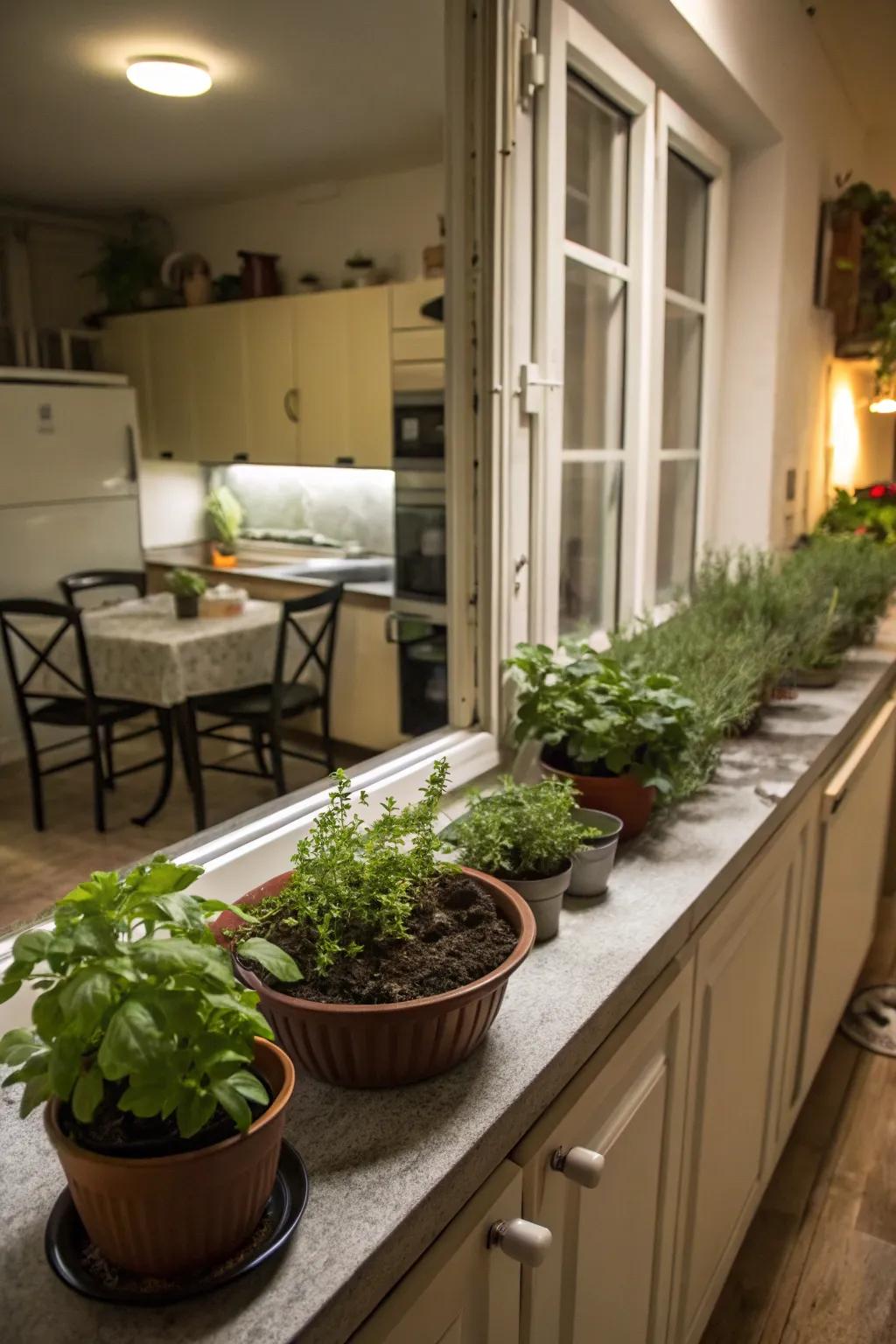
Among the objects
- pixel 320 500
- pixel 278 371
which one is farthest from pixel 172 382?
pixel 320 500

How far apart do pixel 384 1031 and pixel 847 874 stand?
5.40 feet

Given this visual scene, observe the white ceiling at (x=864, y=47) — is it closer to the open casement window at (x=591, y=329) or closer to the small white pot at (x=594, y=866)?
the open casement window at (x=591, y=329)

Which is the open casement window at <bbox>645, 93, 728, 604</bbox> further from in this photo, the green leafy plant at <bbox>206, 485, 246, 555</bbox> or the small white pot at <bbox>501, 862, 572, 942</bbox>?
the green leafy plant at <bbox>206, 485, 246, 555</bbox>

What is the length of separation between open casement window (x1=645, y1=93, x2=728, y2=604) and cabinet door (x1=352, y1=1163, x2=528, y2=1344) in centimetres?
170

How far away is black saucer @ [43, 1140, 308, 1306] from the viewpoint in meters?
0.63

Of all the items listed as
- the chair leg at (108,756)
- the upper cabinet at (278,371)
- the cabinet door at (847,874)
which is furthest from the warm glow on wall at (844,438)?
the chair leg at (108,756)

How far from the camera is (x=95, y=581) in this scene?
4.25m

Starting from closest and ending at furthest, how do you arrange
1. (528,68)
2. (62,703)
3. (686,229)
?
(528,68), (686,229), (62,703)

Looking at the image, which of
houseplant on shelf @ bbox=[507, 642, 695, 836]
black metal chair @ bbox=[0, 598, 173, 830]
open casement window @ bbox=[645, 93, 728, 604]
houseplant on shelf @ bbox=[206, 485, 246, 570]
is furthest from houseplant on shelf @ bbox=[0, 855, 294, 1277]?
houseplant on shelf @ bbox=[206, 485, 246, 570]

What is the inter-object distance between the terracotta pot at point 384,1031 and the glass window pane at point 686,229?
2.05m

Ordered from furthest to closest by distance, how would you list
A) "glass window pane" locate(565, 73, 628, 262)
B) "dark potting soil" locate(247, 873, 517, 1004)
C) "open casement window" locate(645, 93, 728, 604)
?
"open casement window" locate(645, 93, 728, 604)
"glass window pane" locate(565, 73, 628, 262)
"dark potting soil" locate(247, 873, 517, 1004)

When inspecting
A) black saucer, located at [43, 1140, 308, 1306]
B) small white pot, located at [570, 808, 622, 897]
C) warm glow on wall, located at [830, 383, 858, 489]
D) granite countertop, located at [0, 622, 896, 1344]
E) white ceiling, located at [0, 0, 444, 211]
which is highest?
white ceiling, located at [0, 0, 444, 211]

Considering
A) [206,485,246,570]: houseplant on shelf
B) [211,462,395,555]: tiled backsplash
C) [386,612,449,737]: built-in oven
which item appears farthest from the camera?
[206,485,246,570]: houseplant on shelf

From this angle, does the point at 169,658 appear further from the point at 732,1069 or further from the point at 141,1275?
the point at 141,1275
